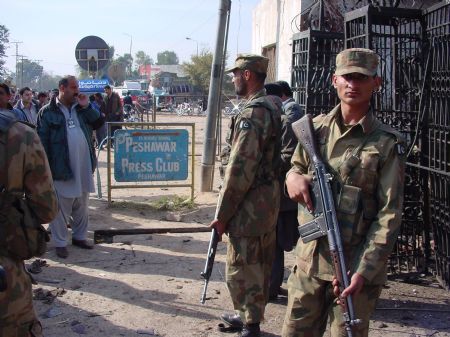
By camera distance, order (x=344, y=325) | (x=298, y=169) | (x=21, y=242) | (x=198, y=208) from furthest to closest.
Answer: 1. (x=198, y=208)
2. (x=298, y=169)
3. (x=344, y=325)
4. (x=21, y=242)

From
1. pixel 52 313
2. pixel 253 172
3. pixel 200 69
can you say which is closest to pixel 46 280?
pixel 52 313

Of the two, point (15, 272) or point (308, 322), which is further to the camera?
point (308, 322)

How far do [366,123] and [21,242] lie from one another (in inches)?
67.5

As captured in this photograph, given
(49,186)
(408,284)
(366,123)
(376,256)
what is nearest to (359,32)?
(408,284)

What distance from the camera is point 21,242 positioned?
2.51 meters

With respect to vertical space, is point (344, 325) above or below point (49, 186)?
below

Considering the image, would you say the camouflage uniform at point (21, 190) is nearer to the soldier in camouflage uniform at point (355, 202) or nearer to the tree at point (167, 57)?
the soldier in camouflage uniform at point (355, 202)

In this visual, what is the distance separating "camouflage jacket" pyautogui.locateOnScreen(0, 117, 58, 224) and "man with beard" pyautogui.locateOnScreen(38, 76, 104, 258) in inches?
136

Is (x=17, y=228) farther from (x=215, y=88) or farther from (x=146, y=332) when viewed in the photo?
(x=215, y=88)

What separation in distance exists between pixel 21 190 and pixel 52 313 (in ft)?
7.75

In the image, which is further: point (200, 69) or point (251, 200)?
point (200, 69)

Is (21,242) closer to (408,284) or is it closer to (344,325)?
(344,325)

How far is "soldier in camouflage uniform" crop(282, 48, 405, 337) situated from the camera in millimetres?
2596

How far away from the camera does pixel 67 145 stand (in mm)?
6004
